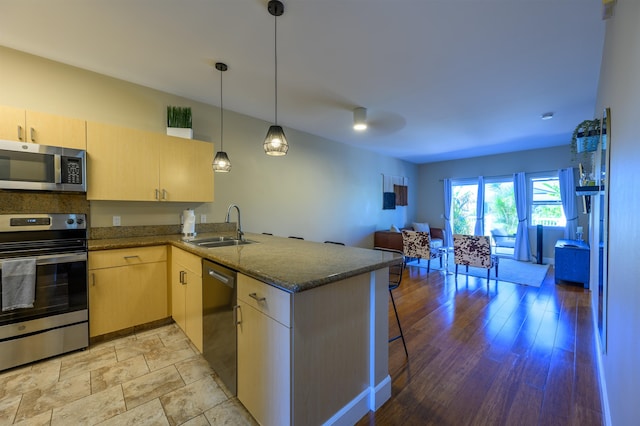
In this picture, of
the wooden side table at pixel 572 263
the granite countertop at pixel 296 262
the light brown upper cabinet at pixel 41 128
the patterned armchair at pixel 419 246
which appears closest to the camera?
the granite countertop at pixel 296 262

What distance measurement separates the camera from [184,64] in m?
2.54

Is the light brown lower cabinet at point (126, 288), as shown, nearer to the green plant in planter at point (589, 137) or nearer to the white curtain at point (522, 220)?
the green plant in planter at point (589, 137)

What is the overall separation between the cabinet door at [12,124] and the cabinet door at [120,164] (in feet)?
1.34

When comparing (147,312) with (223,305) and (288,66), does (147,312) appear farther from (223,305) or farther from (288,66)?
(288,66)

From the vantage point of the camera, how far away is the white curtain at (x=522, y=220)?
6.20 meters

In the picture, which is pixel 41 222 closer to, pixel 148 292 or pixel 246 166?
pixel 148 292

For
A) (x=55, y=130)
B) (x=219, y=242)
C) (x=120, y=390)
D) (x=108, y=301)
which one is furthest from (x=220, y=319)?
(x=55, y=130)

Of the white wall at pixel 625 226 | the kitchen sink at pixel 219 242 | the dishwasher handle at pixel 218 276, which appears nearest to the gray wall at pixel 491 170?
the white wall at pixel 625 226

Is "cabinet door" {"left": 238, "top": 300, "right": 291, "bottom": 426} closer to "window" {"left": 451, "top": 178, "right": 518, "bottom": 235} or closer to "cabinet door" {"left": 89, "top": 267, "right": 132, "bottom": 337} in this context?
"cabinet door" {"left": 89, "top": 267, "right": 132, "bottom": 337}

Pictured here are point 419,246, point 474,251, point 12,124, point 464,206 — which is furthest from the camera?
point 464,206

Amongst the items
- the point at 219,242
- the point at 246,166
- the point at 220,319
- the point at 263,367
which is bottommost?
A: the point at 263,367

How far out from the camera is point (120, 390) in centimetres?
187

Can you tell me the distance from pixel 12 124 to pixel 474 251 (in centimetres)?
586

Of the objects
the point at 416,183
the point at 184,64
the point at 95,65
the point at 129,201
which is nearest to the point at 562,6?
the point at 184,64
